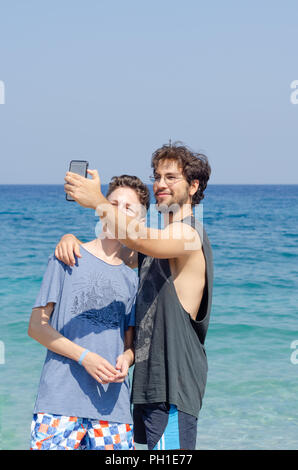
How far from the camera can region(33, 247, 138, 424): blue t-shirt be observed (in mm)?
2883

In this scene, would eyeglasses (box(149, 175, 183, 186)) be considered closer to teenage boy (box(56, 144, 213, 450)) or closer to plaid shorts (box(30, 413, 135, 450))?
teenage boy (box(56, 144, 213, 450))

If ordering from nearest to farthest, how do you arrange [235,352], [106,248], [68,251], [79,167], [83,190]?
[83,190]
[79,167]
[68,251]
[106,248]
[235,352]

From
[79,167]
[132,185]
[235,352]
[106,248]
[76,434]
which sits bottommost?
[235,352]

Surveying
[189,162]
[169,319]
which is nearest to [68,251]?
[169,319]

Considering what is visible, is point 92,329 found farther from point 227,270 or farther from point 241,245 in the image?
point 241,245

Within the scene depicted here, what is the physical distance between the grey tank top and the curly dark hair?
11.1 inches

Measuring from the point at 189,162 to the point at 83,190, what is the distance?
0.74 metres

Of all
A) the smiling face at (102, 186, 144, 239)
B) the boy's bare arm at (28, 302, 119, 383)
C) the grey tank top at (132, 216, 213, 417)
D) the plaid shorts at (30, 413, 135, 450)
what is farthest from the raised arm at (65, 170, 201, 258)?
the plaid shorts at (30, 413, 135, 450)

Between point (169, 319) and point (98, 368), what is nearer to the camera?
point (98, 368)

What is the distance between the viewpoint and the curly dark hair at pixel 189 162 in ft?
10.6

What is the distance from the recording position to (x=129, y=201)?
10.3ft

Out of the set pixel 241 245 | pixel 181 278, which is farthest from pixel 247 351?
pixel 241 245

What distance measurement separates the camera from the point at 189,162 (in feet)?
10.6

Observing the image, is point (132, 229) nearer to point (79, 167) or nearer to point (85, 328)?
point (79, 167)
